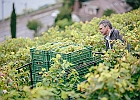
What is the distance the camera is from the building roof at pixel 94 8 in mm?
43969

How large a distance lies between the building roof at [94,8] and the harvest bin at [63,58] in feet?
126

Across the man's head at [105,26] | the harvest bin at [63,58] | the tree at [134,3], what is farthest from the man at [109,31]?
the tree at [134,3]

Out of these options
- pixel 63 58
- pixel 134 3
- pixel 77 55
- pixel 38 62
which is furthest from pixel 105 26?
pixel 134 3

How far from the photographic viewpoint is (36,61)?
5.34 m

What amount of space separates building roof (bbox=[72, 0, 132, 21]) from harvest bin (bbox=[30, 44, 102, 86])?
3848cm

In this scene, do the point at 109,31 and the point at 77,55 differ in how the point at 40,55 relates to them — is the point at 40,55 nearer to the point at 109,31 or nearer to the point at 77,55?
the point at 77,55

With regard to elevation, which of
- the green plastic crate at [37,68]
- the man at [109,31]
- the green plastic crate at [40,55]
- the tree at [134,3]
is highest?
the tree at [134,3]

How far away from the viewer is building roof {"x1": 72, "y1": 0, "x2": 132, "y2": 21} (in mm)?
43969

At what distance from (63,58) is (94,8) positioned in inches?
1560

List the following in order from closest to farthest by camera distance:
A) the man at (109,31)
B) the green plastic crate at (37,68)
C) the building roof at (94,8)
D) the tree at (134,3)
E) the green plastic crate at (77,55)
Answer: the green plastic crate at (77,55) → the green plastic crate at (37,68) → the man at (109,31) → the tree at (134,3) → the building roof at (94,8)

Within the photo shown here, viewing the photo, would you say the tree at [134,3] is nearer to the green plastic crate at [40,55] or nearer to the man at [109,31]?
the man at [109,31]

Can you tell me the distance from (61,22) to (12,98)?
1293 inches

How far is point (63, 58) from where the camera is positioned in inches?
196

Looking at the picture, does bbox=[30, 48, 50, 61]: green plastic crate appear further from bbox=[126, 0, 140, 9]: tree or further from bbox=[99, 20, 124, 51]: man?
bbox=[126, 0, 140, 9]: tree
